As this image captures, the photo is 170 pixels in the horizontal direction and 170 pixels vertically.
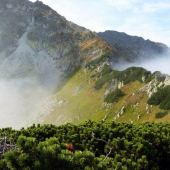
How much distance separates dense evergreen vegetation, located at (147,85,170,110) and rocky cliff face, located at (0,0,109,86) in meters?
78.7

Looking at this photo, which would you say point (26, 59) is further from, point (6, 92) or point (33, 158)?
point (33, 158)

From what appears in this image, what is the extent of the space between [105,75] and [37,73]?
6925 centimetres

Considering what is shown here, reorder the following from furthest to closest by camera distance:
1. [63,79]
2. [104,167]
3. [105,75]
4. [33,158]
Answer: [63,79], [105,75], [104,167], [33,158]

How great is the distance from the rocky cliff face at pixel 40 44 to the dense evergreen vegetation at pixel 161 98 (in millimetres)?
78731

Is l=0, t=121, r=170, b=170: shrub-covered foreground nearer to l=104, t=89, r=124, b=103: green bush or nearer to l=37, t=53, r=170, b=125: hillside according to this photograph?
l=37, t=53, r=170, b=125: hillside

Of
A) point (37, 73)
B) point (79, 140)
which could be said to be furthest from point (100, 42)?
point (79, 140)

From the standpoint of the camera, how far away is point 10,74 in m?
154

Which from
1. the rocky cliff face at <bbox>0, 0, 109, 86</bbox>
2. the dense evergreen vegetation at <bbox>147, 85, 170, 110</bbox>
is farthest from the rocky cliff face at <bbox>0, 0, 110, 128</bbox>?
the dense evergreen vegetation at <bbox>147, 85, 170, 110</bbox>

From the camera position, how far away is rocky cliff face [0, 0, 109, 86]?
15200 cm

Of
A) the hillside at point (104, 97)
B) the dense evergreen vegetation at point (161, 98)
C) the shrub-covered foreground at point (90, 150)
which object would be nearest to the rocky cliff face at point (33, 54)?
the hillside at point (104, 97)

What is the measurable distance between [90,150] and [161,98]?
5041 centimetres

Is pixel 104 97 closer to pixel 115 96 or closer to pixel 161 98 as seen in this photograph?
pixel 115 96

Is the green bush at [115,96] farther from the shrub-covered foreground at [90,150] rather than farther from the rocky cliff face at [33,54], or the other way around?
the shrub-covered foreground at [90,150]

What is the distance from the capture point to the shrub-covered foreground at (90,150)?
20.9ft
